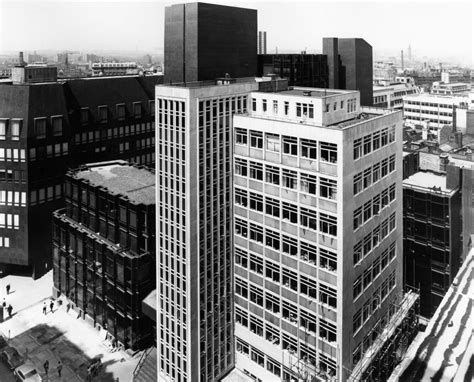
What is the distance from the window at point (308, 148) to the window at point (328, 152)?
93cm

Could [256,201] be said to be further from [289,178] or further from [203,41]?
[203,41]

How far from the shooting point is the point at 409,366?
51219 millimetres

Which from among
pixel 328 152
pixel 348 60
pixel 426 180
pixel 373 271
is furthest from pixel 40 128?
pixel 426 180

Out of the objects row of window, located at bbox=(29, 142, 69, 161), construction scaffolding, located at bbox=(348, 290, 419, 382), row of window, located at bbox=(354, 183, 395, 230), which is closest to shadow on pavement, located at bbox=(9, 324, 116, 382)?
row of window, located at bbox=(29, 142, 69, 161)

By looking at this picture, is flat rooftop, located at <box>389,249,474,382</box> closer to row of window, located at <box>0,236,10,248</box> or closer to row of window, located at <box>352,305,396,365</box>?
row of window, located at <box>352,305,396,365</box>

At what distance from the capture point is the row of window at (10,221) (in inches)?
3369

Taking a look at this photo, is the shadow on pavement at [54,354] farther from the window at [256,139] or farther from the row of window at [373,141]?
the row of window at [373,141]

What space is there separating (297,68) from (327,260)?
39566mm

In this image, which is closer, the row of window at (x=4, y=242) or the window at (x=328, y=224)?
the window at (x=328, y=224)

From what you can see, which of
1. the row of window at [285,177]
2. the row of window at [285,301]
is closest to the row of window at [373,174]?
the row of window at [285,177]

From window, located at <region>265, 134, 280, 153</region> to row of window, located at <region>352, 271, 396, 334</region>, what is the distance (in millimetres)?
19632

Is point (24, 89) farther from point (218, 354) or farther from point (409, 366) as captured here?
point (409, 366)

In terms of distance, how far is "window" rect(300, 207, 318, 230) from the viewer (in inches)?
1902

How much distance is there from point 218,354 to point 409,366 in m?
21.9
